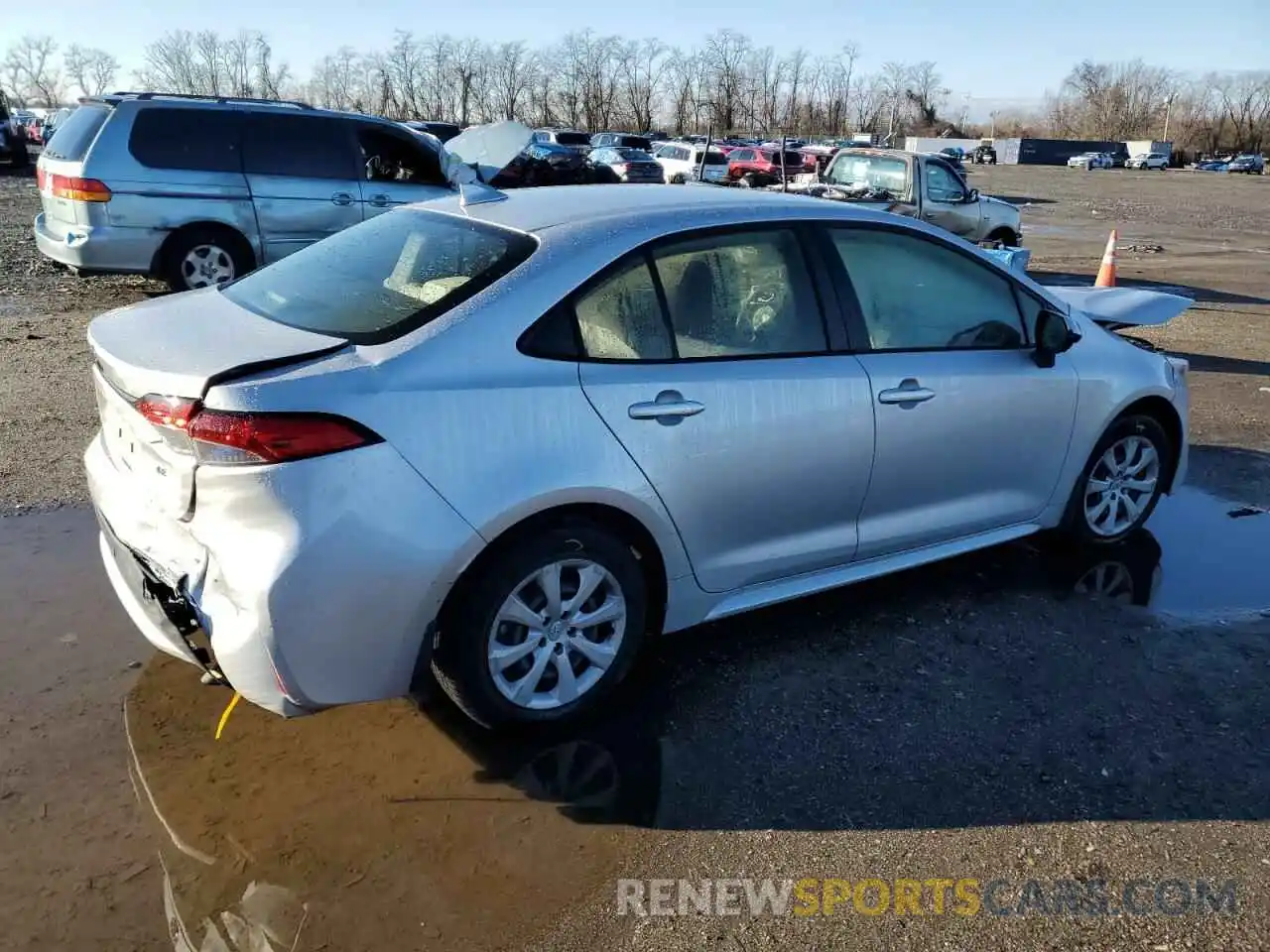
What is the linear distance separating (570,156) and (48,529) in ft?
81.3

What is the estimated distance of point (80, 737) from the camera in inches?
127

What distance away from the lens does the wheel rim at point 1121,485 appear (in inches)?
189

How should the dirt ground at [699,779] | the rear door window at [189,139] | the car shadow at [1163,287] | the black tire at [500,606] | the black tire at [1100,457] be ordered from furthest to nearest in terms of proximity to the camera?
1. the car shadow at [1163,287]
2. the rear door window at [189,139]
3. the black tire at [1100,457]
4. the black tire at [500,606]
5. the dirt ground at [699,779]

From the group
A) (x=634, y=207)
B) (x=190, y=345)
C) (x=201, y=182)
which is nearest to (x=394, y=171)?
(x=201, y=182)

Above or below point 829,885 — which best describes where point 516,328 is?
above

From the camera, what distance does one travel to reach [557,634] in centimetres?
325

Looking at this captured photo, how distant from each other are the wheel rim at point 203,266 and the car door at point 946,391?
7.33m

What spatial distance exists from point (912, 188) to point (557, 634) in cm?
1069

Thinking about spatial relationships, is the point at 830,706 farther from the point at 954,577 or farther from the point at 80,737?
the point at 80,737

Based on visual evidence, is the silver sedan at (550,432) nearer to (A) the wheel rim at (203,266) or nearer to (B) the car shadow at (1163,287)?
(A) the wheel rim at (203,266)

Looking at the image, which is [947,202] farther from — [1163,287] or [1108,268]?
[1163,287]

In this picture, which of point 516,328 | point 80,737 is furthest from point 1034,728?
point 80,737

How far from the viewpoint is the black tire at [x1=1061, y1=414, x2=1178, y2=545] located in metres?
4.71

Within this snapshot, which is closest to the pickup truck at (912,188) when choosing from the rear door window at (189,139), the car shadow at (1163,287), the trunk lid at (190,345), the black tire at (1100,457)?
the car shadow at (1163,287)
